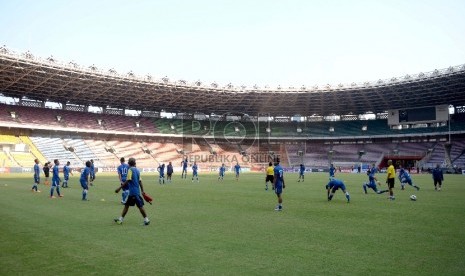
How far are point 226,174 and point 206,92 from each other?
61.6ft

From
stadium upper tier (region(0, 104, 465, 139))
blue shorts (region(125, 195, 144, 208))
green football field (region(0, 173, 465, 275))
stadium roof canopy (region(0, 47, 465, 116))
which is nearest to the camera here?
green football field (region(0, 173, 465, 275))

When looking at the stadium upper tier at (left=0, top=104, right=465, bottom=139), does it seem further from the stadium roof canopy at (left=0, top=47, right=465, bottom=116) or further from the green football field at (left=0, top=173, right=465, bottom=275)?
the green football field at (left=0, top=173, right=465, bottom=275)

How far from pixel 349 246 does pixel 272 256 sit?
7.07 ft

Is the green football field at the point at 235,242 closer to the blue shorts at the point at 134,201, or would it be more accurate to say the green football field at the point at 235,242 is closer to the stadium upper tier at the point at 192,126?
the blue shorts at the point at 134,201

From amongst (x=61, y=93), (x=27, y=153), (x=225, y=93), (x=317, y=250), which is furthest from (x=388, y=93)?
(x=317, y=250)

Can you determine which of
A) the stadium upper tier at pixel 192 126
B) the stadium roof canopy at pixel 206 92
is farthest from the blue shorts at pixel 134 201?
the stadium upper tier at pixel 192 126

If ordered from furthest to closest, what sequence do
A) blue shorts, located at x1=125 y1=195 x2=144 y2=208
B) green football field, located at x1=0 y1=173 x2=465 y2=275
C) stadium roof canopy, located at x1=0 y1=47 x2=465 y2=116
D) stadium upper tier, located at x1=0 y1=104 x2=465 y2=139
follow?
stadium upper tier, located at x1=0 y1=104 x2=465 y2=139 < stadium roof canopy, located at x1=0 y1=47 x2=465 y2=116 < blue shorts, located at x1=125 y1=195 x2=144 y2=208 < green football field, located at x1=0 y1=173 x2=465 y2=275

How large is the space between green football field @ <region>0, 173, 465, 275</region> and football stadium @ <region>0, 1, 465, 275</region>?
0.06 meters

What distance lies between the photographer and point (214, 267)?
698 cm

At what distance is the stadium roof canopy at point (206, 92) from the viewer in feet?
181

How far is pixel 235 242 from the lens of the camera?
362 inches

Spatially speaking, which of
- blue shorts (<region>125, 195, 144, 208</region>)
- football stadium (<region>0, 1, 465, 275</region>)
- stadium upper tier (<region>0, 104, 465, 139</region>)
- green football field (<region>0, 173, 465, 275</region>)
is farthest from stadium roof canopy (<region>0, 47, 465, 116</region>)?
blue shorts (<region>125, 195, 144, 208</region>)

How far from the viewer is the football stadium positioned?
26.1 feet

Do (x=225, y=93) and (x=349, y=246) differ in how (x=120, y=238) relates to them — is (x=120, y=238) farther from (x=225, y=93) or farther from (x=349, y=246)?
(x=225, y=93)
